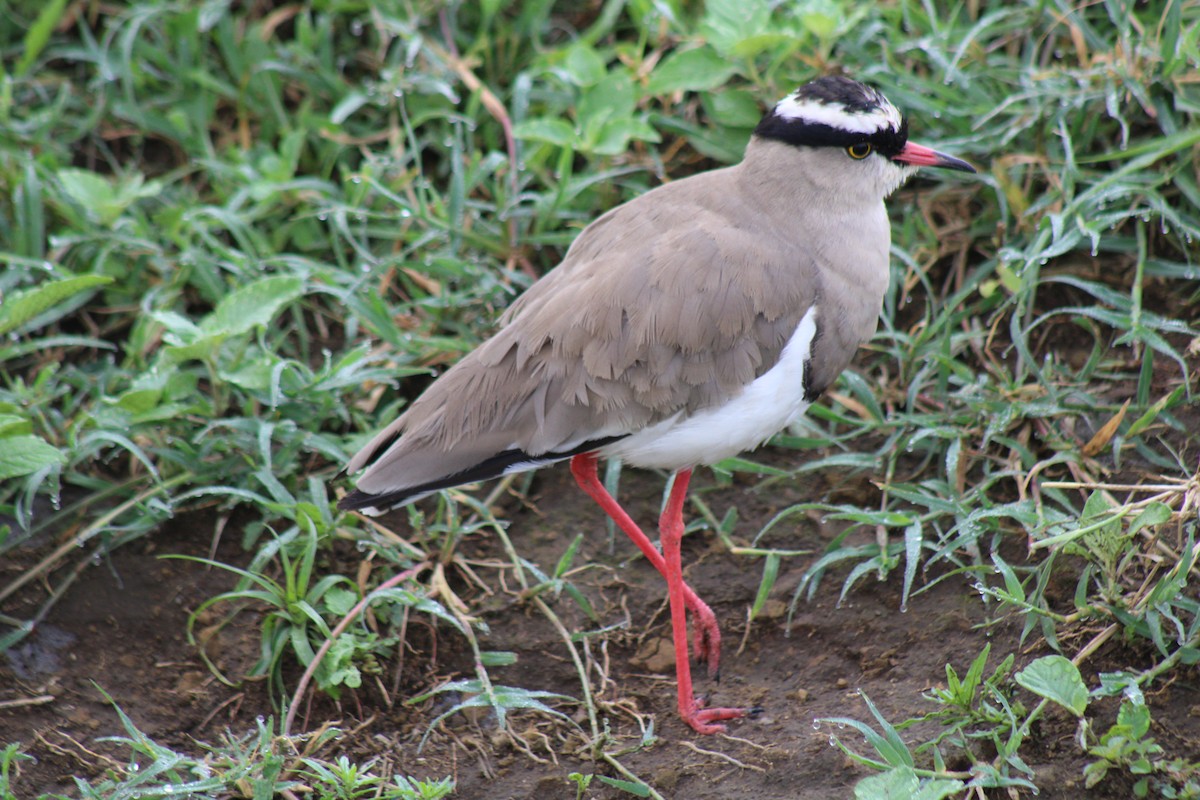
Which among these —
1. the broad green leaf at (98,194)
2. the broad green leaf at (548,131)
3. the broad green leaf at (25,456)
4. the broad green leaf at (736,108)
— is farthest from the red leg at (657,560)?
the broad green leaf at (98,194)

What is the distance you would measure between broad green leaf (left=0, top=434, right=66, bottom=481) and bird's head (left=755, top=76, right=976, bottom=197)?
233 cm

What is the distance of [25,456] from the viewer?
3705mm

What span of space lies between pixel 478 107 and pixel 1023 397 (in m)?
2.47

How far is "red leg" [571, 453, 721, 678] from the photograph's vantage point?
3785mm

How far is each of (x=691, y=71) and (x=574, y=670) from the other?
7.51 ft

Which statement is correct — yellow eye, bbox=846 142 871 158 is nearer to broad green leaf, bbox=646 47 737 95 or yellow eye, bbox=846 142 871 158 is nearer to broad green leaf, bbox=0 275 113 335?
broad green leaf, bbox=646 47 737 95

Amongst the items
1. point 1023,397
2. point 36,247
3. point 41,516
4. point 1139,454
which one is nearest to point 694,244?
point 1023,397

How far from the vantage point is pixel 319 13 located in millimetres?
5570

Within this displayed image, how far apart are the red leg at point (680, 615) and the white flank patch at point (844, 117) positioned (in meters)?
1.11

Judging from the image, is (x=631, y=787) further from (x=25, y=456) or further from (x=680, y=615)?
(x=25, y=456)

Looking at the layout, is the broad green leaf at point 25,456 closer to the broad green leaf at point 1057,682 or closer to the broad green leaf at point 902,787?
the broad green leaf at point 902,787

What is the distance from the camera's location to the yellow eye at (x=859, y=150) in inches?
148

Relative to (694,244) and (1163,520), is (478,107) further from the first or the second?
(1163,520)

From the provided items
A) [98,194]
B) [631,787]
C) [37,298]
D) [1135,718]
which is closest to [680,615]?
[631,787]
